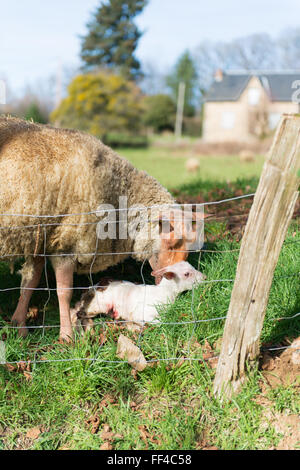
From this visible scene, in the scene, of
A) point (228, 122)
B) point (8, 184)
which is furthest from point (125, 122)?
point (8, 184)

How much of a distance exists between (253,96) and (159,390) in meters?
44.4

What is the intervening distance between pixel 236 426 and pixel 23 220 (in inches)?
89.4

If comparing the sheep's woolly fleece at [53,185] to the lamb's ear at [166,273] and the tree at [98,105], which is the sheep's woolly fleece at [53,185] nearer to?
the lamb's ear at [166,273]

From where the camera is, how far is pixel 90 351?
345 cm

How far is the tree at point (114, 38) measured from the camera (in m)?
51.3

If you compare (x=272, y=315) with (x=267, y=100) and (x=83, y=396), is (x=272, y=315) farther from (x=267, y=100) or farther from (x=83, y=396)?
(x=267, y=100)

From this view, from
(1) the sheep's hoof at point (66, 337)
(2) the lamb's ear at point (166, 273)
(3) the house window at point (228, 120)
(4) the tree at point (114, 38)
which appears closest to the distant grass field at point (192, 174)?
(2) the lamb's ear at point (166, 273)

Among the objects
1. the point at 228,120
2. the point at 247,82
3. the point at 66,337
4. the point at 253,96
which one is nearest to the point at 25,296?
the point at 66,337

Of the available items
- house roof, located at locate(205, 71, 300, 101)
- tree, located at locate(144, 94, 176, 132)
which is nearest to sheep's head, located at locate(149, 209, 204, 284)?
house roof, located at locate(205, 71, 300, 101)

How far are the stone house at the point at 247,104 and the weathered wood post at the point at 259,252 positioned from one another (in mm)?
38713

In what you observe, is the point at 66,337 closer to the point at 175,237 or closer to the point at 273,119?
the point at 175,237

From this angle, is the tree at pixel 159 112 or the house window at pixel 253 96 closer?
the house window at pixel 253 96

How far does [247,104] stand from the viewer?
4347 cm
